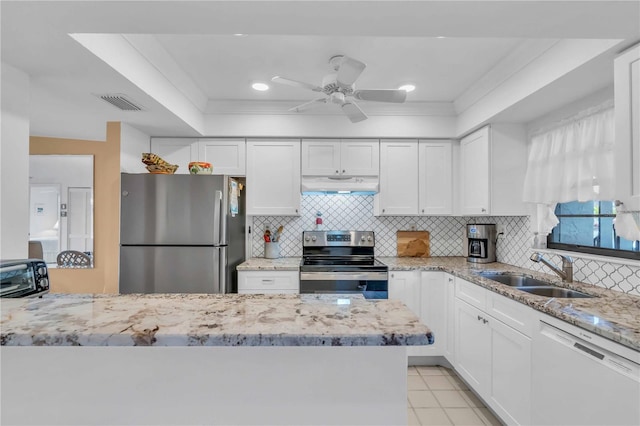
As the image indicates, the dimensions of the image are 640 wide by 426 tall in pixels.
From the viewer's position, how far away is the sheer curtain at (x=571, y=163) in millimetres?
1919

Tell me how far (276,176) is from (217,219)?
34.3 inches

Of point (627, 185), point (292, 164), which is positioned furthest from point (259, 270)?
point (627, 185)

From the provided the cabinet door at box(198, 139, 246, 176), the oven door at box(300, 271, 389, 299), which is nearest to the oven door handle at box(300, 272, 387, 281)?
the oven door at box(300, 271, 389, 299)

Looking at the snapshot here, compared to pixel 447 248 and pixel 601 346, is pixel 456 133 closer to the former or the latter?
pixel 447 248

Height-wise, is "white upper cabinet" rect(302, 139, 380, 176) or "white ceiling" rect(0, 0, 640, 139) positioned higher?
"white ceiling" rect(0, 0, 640, 139)

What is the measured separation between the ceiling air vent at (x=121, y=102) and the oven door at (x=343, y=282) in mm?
1890

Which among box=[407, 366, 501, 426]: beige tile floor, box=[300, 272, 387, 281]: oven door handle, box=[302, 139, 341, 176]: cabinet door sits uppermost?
box=[302, 139, 341, 176]: cabinet door

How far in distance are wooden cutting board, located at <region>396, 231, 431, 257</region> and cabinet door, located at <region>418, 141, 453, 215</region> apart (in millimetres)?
363

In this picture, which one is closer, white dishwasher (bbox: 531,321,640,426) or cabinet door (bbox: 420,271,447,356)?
white dishwasher (bbox: 531,321,640,426)

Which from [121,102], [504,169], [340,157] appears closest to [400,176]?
[340,157]

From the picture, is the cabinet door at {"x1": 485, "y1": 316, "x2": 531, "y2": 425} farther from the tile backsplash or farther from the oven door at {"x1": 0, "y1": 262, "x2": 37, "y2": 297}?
the oven door at {"x1": 0, "y1": 262, "x2": 37, "y2": 297}

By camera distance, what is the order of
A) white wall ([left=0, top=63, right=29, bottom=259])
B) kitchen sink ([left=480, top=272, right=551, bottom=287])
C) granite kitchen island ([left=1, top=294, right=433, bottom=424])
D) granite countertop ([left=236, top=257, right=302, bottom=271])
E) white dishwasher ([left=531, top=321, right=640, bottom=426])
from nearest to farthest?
1. granite kitchen island ([left=1, top=294, right=433, bottom=424])
2. white dishwasher ([left=531, top=321, right=640, bottom=426])
3. white wall ([left=0, top=63, right=29, bottom=259])
4. kitchen sink ([left=480, top=272, right=551, bottom=287])
5. granite countertop ([left=236, top=257, right=302, bottom=271])

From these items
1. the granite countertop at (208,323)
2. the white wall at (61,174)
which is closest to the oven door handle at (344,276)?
the granite countertop at (208,323)

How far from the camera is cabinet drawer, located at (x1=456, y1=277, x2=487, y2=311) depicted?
7.41ft
